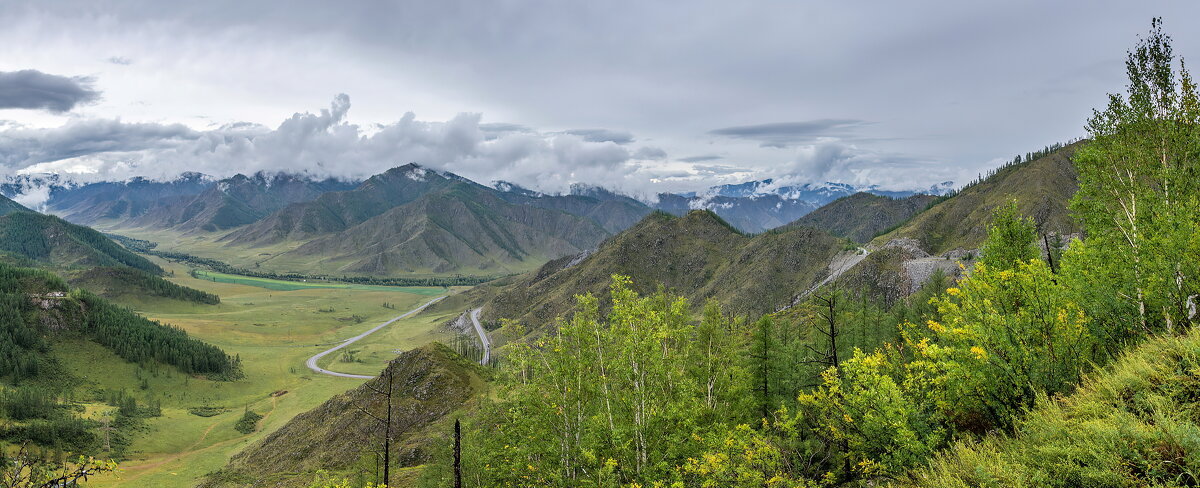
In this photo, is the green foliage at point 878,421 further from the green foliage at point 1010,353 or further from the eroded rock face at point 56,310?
the eroded rock face at point 56,310

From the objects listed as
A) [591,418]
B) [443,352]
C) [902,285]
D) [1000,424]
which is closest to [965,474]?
[1000,424]

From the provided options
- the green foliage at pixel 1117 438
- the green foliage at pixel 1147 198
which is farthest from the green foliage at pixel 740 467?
the green foliage at pixel 1147 198

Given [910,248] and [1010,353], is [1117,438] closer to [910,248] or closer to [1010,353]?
[1010,353]

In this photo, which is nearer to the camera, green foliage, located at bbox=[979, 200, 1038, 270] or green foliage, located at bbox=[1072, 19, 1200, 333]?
green foliage, located at bbox=[1072, 19, 1200, 333]

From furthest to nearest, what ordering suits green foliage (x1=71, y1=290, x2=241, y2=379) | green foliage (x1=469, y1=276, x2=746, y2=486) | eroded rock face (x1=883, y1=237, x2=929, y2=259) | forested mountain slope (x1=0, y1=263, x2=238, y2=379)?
eroded rock face (x1=883, y1=237, x2=929, y2=259)
green foliage (x1=71, y1=290, x2=241, y2=379)
forested mountain slope (x1=0, y1=263, x2=238, y2=379)
green foliage (x1=469, y1=276, x2=746, y2=486)

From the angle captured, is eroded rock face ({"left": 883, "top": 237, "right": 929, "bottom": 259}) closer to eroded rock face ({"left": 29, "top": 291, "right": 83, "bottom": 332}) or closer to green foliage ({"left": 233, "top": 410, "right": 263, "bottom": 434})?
green foliage ({"left": 233, "top": 410, "right": 263, "bottom": 434})

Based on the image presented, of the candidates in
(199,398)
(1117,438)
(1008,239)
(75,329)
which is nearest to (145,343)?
(75,329)

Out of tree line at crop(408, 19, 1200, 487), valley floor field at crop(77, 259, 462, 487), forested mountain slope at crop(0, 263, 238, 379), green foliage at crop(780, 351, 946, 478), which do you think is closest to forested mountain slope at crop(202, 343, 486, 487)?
valley floor field at crop(77, 259, 462, 487)

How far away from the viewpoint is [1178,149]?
2250cm

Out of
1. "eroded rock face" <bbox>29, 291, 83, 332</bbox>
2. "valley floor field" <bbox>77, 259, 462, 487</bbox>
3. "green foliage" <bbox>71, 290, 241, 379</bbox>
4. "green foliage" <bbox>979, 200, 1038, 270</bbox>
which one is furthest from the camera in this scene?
"green foliage" <bbox>71, 290, 241, 379</bbox>

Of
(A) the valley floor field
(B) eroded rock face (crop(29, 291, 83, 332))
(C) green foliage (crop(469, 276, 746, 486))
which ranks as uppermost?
(C) green foliage (crop(469, 276, 746, 486))

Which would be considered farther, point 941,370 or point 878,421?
point 941,370

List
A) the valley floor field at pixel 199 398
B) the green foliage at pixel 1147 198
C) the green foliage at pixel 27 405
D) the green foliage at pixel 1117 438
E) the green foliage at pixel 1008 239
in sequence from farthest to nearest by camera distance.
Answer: the green foliage at pixel 27 405 < the valley floor field at pixel 199 398 < the green foliage at pixel 1008 239 < the green foliage at pixel 1147 198 < the green foliage at pixel 1117 438

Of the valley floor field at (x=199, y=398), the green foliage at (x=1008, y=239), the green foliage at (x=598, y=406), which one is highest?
the green foliage at (x=1008, y=239)
